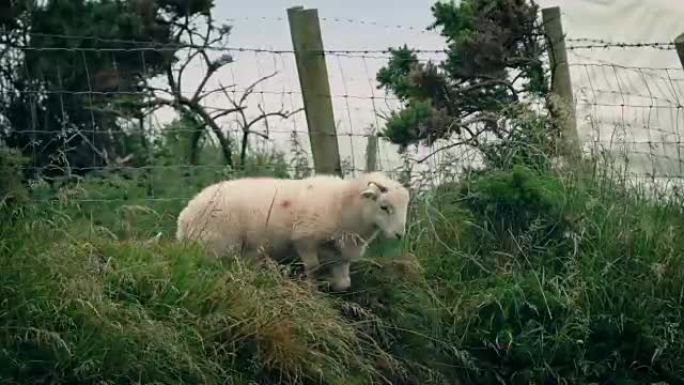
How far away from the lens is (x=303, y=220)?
7.88m

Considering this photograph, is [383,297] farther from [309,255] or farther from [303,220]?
[303,220]

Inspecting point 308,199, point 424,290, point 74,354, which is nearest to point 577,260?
point 424,290

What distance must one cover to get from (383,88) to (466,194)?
1817 mm

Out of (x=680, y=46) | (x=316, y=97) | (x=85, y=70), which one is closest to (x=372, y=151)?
(x=316, y=97)

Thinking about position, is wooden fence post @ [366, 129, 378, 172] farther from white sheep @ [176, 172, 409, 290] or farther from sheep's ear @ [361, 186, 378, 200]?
sheep's ear @ [361, 186, 378, 200]

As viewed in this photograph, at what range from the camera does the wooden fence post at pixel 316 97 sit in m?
8.91

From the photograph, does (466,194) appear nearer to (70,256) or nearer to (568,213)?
(568,213)

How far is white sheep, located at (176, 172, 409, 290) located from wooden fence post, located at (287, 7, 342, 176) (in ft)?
2.93

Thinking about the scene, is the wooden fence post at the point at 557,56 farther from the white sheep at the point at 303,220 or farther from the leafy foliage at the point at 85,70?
the leafy foliage at the point at 85,70

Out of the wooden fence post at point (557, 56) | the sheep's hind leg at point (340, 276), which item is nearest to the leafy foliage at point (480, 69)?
the wooden fence post at point (557, 56)

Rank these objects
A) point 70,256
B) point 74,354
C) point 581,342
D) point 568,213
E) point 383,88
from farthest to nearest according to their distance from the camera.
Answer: point 383,88, point 568,213, point 581,342, point 70,256, point 74,354

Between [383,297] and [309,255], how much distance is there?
453 millimetres

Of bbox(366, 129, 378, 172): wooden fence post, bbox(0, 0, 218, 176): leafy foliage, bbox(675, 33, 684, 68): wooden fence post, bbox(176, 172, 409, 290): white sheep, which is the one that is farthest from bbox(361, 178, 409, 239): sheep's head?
bbox(675, 33, 684, 68): wooden fence post

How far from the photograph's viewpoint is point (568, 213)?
8539 millimetres
